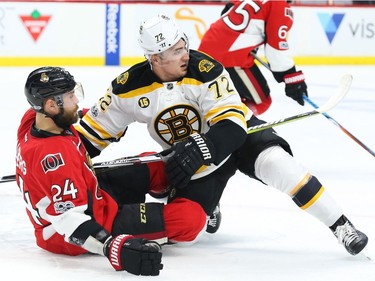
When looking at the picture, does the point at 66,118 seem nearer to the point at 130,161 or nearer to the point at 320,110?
the point at 130,161

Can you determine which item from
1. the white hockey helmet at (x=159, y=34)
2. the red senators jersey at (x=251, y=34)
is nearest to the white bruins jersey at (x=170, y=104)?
the white hockey helmet at (x=159, y=34)

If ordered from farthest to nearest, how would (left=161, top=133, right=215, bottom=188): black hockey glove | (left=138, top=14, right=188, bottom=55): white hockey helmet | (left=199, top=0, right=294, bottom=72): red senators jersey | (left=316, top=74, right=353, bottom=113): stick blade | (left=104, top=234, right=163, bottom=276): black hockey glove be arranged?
(left=199, top=0, right=294, bottom=72): red senators jersey, (left=316, top=74, right=353, bottom=113): stick blade, (left=138, top=14, right=188, bottom=55): white hockey helmet, (left=161, top=133, right=215, bottom=188): black hockey glove, (left=104, top=234, right=163, bottom=276): black hockey glove

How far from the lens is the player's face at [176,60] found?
289 cm

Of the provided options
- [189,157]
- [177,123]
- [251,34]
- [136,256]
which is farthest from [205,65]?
[251,34]

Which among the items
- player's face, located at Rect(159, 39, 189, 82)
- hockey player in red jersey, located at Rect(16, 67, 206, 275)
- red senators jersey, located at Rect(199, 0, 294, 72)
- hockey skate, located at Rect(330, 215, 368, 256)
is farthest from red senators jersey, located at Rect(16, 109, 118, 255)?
red senators jersey, located at Rect(199, 0, 294, 72)

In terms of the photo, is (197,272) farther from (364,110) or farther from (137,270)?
(364,110)

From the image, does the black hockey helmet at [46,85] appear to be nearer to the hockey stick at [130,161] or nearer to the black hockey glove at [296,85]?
the hockey stick at [130,161]

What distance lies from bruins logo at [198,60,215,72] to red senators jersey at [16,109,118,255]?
0.46m

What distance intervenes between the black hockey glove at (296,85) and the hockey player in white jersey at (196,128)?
58.6 inches

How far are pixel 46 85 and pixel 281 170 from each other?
30.9 inches

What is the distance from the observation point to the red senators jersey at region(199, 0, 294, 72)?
4414 mm

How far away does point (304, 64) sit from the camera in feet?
30.1

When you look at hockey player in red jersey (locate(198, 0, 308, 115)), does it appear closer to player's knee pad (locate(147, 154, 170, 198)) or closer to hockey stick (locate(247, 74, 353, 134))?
hockey stick (locate(247, 74, 353, 134))

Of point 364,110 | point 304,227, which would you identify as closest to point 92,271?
point 304,227
